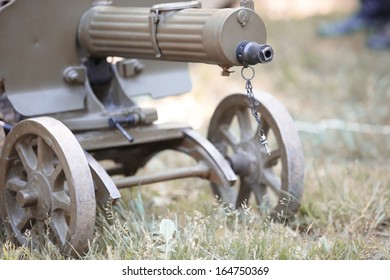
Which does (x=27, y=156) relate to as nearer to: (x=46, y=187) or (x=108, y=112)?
(x=46, y=187)

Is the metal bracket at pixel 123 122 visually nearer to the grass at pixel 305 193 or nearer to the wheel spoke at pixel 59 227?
the grass at pixel 305 193

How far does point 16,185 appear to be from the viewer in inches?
145

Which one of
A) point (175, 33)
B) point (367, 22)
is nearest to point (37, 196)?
point (175, 33)

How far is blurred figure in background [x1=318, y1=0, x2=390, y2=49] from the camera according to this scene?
8.86 m

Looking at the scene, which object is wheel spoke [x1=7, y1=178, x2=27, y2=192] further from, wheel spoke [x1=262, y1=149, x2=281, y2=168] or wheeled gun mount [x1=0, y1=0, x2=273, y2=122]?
wheel spoke [x1=262, y1=149, x2=281, y2=168]

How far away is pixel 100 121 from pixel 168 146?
0.45 metres

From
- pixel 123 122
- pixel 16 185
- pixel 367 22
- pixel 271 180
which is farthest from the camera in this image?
pixel 367 22

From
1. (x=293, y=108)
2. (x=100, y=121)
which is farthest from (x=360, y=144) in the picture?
(x=100, y=121)

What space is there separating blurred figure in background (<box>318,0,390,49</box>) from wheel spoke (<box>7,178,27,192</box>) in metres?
5.64

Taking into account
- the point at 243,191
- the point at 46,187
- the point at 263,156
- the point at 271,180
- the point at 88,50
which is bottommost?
the point at 243,191

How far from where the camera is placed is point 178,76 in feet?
14.2

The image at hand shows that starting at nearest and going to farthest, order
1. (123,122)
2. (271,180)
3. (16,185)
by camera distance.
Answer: (16,185) → (123,122) → (271,180)

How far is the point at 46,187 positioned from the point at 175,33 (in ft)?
2.71

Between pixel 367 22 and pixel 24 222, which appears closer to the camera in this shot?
pixel 24 222
